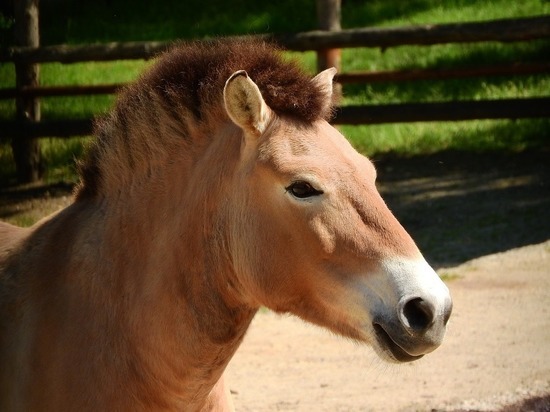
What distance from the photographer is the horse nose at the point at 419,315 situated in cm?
272

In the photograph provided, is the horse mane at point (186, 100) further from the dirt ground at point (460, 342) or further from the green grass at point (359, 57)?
the green grass at point (359, 57)

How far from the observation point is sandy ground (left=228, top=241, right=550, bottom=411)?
5262 millimetres

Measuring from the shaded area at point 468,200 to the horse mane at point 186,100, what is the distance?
15.5 ft

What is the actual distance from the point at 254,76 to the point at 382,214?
67 cm

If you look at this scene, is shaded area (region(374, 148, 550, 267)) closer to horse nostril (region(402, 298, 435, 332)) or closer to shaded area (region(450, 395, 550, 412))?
shaded area (region(450, 395, 550, 412))

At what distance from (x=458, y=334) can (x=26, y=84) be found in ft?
21.4

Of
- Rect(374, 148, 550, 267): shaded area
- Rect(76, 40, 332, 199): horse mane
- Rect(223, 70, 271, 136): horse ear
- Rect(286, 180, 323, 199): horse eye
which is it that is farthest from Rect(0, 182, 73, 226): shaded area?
Rect(286, 180, 323, 199): horse eye

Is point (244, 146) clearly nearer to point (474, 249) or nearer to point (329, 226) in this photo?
point (329, 226)

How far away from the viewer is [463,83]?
1320 cm

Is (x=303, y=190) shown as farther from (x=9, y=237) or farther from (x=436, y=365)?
(x=436, y=365)

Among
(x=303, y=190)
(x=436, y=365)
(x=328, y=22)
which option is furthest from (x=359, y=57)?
(x=303, y=190)

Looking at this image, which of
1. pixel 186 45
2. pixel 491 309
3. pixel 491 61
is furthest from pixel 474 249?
pixel 491 61

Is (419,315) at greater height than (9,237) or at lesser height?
greater

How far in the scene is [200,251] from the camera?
315 centimetres
